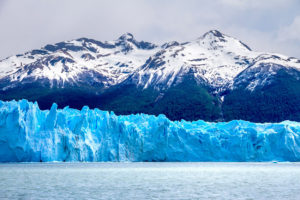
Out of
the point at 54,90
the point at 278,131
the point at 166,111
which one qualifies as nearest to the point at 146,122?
the point at 278,131

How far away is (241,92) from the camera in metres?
149

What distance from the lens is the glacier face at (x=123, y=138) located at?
55.2 meters

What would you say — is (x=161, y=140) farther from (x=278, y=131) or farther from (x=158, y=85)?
(x=158, y=85)

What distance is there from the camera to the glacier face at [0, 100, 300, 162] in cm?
5525

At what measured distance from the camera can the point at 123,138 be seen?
62.3 m

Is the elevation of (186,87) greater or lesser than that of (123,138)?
greater

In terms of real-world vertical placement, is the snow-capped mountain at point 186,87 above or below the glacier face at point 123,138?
above

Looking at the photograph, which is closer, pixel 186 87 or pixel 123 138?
pixel 123 138

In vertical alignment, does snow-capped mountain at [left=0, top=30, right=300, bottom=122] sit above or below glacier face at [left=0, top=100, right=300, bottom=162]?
above

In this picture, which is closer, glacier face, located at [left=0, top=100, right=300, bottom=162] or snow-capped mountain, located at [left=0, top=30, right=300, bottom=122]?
glacier face, located at [left=0, top=100, right=300, bottom=162]

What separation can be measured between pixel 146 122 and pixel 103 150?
10.9 metres

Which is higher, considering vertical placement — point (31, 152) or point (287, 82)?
point (287, 82)

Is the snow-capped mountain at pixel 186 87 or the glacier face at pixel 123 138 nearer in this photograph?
the glacier face at pixel 123 138

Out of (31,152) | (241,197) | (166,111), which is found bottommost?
(241,197)
